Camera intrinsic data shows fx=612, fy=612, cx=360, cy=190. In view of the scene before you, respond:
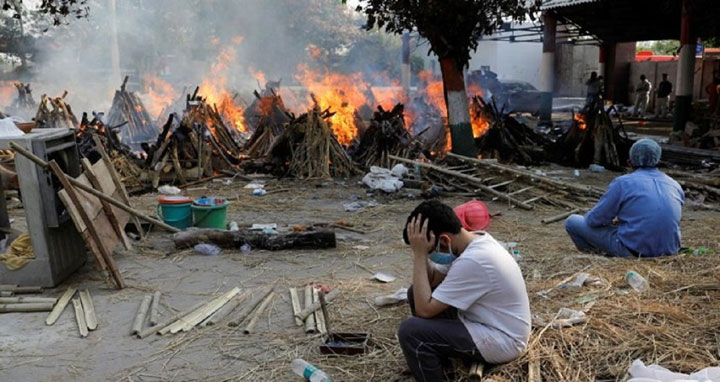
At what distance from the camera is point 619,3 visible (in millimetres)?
20328

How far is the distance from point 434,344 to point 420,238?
0.60 meters

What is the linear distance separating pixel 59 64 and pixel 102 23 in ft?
9.57

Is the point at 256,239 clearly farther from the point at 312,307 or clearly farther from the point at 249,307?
the point at 312,307

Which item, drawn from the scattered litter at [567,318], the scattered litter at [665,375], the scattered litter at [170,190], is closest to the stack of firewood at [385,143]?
the scattered litter at [170,190]

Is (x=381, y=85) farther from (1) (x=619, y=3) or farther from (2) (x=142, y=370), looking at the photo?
(2) (x=142, y=370)

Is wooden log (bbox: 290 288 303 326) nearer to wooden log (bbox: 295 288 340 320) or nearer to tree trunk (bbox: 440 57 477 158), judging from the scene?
wooden log (bbox: 295 288 340 320)

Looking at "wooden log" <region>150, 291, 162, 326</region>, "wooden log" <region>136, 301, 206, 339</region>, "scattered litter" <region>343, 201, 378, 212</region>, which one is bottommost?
"scattered litter" <region>343, 201, 378, 212</region>

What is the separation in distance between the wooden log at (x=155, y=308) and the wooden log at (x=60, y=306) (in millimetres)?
736

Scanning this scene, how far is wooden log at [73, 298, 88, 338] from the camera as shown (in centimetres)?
469

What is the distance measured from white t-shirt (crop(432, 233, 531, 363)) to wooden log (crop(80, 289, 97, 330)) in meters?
2.96

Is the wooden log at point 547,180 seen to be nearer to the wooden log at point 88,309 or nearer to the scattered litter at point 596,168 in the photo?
the scattered litter at point 596,168

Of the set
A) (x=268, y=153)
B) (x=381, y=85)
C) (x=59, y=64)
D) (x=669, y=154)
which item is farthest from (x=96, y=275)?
(x=381, y=85)

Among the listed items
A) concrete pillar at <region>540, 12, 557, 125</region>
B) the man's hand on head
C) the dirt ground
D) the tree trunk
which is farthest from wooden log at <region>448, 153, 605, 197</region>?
concrete pillar at <region>540, 12, 557, 125</region>

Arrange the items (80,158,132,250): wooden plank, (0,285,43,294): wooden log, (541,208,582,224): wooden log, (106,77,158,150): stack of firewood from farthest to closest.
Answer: (106,77,158,150): stack of firewood
(541,208,582,224): wooden log
(80,158,132,250): wooden plank
(0,285,43,294): wooden log
